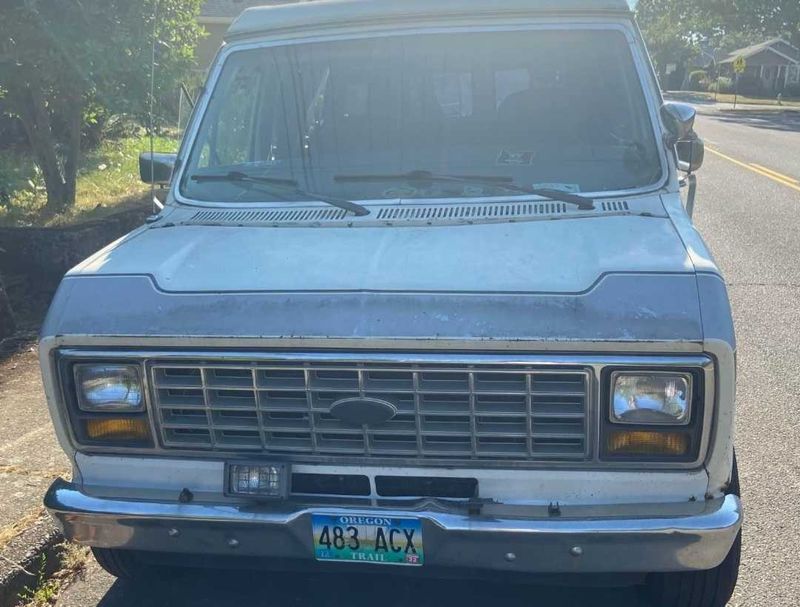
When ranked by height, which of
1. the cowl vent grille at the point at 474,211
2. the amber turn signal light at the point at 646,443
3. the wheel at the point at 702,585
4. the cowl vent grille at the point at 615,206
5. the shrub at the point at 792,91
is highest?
the cowl vent grille at the point at 474,211

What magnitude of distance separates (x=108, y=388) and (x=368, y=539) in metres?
1.01

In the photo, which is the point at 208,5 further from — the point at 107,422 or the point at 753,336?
the point at 107,422

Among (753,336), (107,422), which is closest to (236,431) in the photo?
(107,422)

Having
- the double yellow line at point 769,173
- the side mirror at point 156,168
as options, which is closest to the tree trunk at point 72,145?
the side mirror at point 156,168

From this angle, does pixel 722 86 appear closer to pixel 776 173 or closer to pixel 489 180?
pixel 776 173

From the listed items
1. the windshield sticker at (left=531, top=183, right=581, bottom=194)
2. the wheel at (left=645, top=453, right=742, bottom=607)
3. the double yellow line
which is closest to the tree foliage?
the double yellow line

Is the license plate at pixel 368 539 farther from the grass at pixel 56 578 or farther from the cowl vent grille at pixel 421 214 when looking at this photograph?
the grass at pixel 56 578

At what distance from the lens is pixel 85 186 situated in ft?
37.4

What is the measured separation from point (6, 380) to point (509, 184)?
3719 mm

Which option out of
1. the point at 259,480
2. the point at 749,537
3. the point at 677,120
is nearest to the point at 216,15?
the point at 677,120

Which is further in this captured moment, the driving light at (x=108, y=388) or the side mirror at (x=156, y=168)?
the side mirror at (x=156, y=168)

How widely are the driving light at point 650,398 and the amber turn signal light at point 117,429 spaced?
1.56 m

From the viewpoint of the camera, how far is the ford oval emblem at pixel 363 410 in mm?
2834

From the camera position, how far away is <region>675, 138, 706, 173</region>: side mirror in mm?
4156
